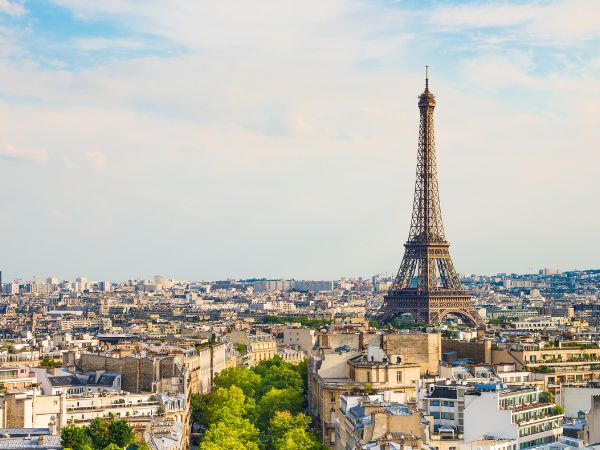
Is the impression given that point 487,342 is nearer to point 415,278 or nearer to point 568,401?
point 568,401

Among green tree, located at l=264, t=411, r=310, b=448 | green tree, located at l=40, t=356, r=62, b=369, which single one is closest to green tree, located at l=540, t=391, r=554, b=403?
green tree, located at l=264, t=411, r=310, b=448

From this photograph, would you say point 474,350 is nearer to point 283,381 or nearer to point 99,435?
point 283,381

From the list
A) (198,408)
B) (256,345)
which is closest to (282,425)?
(198,408)

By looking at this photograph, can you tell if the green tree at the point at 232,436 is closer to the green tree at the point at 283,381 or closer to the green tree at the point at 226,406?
the green tree at the point at 226,406

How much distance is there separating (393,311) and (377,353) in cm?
8052

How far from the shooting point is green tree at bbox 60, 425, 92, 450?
4634cm

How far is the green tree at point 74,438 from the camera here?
152 ft

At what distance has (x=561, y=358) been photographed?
72.7 m

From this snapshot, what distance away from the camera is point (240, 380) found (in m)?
78.8

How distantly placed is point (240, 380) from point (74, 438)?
32.4 m

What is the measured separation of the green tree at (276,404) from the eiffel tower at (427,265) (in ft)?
234

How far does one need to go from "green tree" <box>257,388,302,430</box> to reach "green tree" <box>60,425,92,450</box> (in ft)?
65.4

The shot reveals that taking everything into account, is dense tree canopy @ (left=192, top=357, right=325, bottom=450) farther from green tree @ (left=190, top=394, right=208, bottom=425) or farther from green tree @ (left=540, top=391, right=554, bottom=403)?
green tree @ (left=540, top=391, right=554, bottom=403)

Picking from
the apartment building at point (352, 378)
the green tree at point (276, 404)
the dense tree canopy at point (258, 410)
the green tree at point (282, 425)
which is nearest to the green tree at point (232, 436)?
the dense tree canopy at point (258, 410)
